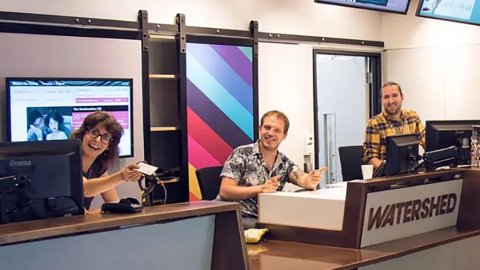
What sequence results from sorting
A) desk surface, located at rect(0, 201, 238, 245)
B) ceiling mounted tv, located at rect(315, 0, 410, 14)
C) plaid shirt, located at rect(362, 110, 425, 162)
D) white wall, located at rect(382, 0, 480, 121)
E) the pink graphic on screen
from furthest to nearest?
white wall, located at rect(382, 0, 480, 121) → plaid shirt, located at rect(362, 110, 425, 162) → ceiling mounted tv, located at rect(315, 0, 410, 14) → the pink graphic on screen → desk surface, located at rect(0, 201, 238, 245)

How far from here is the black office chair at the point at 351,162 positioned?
5.52 meters

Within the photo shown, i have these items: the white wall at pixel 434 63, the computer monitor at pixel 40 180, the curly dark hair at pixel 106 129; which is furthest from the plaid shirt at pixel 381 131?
the computer monitor at pixel 40 180

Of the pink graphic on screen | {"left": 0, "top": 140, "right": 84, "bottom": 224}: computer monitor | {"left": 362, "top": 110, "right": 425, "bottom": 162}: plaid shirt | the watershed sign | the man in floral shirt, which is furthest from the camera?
{"left": 362, "top": 110, "right": 425, "bottom": 162}: plaid shirt

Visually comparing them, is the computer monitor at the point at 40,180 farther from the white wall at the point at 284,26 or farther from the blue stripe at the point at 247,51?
the blue stripe at the point at 247,51

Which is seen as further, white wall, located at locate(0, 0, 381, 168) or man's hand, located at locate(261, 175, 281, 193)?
white wall, located at locate(0, 0, 381, 168)

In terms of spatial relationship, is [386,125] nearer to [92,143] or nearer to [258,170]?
[258,170]

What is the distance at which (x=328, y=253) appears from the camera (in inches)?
111

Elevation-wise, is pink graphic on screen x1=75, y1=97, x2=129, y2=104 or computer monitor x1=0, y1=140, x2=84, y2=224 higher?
pink graphic on screen x1=75, y1=97, x2=129, y2=104

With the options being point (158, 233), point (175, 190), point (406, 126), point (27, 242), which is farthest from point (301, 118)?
point (27, 242)

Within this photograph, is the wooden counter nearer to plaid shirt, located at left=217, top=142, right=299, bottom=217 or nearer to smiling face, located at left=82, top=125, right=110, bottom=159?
plaid shirt, located at left=217, top=142, right=299, bottom=217

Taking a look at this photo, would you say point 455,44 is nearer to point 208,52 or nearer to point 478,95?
point 478,95

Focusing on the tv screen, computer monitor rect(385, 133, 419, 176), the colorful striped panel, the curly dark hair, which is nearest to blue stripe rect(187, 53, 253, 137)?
the colorful striped panel

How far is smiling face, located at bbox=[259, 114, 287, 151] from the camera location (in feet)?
13.1

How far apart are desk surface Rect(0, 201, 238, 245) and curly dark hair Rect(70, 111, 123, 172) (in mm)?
1255
